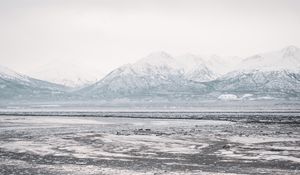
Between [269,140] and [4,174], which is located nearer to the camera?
[4,174]

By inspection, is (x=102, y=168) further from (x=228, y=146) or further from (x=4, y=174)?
(x=228, y=146)

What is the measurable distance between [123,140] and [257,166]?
2206 cm

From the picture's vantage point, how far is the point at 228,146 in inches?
1754

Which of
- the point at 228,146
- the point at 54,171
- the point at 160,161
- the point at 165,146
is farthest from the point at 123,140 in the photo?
the point at 54,171

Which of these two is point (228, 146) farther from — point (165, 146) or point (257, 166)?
point (257, 166)

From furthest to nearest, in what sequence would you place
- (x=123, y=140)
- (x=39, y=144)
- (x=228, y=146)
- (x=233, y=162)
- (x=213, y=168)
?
(x=123, y=140), (x=39, y=144), (x=228, y=146), (x=233, y=162), (x=213, y=168)

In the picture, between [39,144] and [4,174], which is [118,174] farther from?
[39,144]

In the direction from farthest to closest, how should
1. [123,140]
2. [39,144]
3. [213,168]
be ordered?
[123,140]
[39,144]
[213,168]

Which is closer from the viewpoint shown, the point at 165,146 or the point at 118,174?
the point at 118,174

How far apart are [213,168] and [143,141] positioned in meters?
19.4

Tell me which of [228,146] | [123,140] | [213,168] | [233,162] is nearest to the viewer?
[213,168]

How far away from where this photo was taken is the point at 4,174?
30.2 m

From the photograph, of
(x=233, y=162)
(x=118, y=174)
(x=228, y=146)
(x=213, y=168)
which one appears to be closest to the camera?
(x=118, y=174)

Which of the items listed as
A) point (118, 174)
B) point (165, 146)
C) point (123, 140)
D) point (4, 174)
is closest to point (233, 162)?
point (118, 174)
